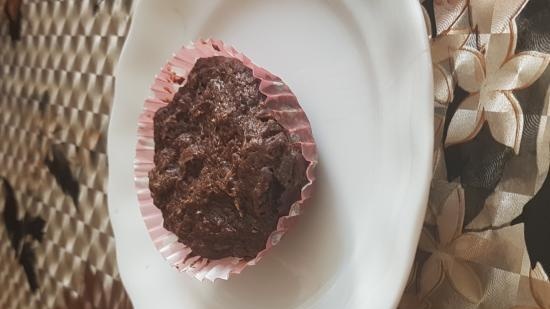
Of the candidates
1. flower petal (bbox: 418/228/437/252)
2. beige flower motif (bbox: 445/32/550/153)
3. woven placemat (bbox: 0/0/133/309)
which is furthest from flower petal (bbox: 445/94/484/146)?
woven placemat (bbox: 0/0/133/309)

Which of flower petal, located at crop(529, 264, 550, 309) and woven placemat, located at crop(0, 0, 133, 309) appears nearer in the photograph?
flower petal, located at crop(529, 264, 550, 309)

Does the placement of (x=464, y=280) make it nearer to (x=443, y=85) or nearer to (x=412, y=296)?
(x=412, y=296)

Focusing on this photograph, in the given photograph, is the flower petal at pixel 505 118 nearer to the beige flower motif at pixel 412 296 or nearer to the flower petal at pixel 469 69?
the flower petal at pixel 469 69

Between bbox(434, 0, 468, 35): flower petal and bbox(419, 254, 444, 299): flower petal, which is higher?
bbox(434, 0, 468, 35): flower petal

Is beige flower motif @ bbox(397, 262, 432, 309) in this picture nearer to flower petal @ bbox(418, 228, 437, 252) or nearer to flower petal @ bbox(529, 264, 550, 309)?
flower petal @ bbox(418, 228, 437, 252)

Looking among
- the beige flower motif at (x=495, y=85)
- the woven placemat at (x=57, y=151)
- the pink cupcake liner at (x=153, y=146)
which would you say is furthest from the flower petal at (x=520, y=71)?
the woven placemat at (x=57, y=151)

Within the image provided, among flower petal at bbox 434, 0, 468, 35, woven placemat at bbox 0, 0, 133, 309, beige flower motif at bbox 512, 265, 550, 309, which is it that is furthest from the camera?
woven placemat at bbox 0, 0, 133, 309

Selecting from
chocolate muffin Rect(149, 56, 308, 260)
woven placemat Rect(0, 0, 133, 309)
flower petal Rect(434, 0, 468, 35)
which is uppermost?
flower petal Rect(434, 0, 468, 35)
